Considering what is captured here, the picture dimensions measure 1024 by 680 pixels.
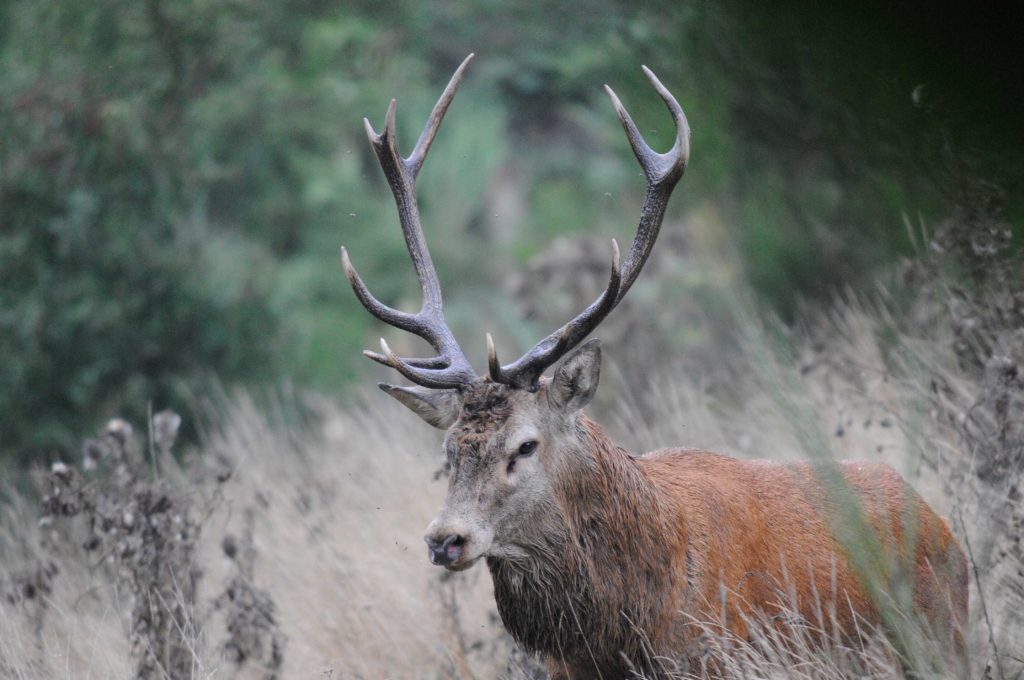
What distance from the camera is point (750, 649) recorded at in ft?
11.5

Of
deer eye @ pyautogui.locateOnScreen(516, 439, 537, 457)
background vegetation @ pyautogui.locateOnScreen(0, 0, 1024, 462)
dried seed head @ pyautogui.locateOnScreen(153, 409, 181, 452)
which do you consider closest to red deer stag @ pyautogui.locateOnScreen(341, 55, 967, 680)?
deer eye @ pyautogui.locateOnScreen(516, 439, 537, 457)

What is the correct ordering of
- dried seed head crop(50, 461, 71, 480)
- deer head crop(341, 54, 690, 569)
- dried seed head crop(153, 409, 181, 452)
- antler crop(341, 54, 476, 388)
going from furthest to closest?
dried seed head crop(153, 409, 181, 452) → dried seed head crop(50, 461, 71, 480) → antler crop(341, 54, 476, 388) → deer head crop(341, 54, 690, 569)

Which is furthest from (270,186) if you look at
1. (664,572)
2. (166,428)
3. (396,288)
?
(664,572)

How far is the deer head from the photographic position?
3574mm

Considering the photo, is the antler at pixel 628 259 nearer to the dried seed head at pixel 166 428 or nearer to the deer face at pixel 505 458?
the deer face at pixel 505 458

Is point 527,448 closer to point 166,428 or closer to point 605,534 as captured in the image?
point 605,534

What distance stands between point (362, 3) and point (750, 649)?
11.1 m

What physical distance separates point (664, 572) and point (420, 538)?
100 inches

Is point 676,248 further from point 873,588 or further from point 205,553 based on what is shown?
point 873,588

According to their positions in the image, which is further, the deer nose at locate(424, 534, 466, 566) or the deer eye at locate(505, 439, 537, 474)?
the deer eye at locate(505, 439, 537, 474)

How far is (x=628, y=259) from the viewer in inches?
155

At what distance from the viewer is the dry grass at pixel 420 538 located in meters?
3.92

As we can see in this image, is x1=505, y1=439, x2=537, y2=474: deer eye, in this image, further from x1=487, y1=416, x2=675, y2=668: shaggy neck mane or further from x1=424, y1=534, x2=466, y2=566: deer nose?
x1=424, y1=534, x2=466, y2=566: deer nose

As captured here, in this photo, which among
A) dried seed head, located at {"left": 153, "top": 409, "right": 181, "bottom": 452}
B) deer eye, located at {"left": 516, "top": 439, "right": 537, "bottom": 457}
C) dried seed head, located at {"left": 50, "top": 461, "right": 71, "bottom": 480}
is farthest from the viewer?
dried seed head, located at {"left": 153, "top": 409, "right": 181, "bottom": 452}
